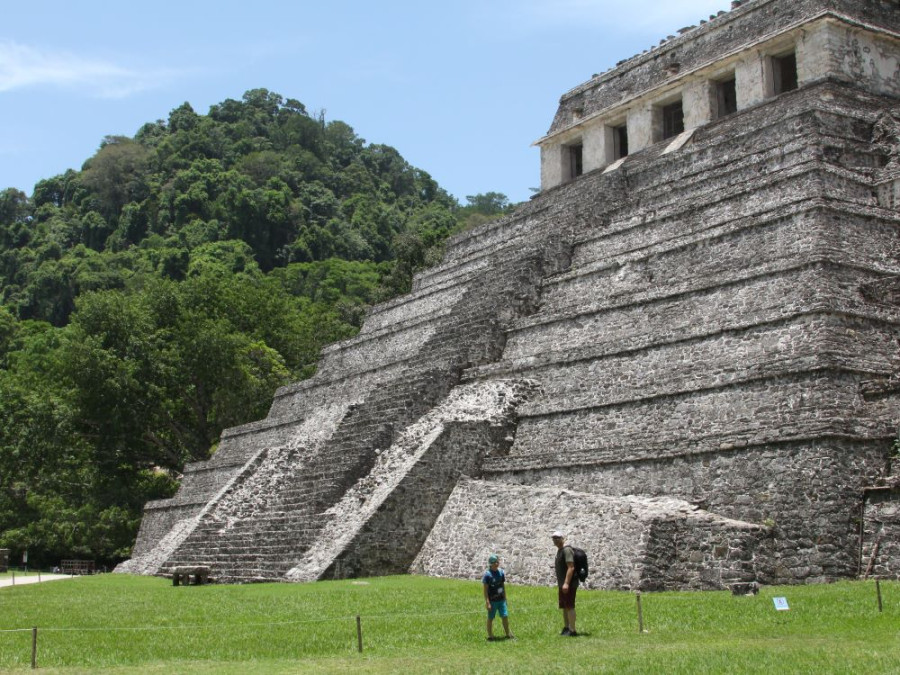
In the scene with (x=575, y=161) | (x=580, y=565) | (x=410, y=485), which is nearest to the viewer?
(x=580, y=565)

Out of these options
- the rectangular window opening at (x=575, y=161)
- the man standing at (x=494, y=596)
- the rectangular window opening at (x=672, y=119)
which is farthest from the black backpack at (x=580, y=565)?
the rectangular window opening at (x=575, y=161)

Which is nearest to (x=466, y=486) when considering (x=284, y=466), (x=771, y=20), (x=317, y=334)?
(x=284, y=466)

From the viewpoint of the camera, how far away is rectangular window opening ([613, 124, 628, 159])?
31766 millimetres

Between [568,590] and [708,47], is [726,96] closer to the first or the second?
[708,47]

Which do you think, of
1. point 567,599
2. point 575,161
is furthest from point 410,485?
point 575,161

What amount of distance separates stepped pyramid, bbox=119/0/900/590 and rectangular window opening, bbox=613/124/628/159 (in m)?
1.87

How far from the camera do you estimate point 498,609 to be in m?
10.5

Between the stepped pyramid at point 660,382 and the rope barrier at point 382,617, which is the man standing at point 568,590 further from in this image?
the stepped pyramid at point 660,382

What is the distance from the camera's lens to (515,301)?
22828 mm

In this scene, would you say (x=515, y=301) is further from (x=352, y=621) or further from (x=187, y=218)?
(x=187, y=218)

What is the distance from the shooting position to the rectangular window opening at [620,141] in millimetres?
31766

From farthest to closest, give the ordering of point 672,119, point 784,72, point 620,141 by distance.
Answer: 1. point 620,141
2. point 672,119
3. point 784,72

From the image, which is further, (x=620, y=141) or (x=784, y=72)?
(x=620, y=141)

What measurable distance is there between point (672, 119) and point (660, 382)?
14.8 meters
